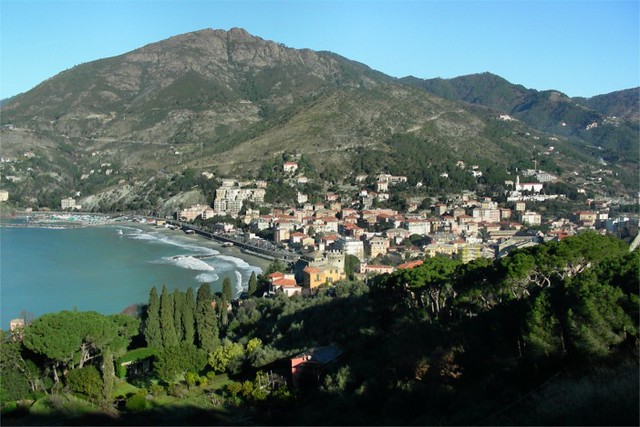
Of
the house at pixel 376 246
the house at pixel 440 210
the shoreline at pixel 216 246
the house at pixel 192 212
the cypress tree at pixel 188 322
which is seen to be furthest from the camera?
the house at pixel 192 212

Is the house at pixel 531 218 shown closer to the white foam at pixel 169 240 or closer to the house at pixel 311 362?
the white foam at pixel 169 240

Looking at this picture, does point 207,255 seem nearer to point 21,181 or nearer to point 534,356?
point 534,356

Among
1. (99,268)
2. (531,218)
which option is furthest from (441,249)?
(99,268)

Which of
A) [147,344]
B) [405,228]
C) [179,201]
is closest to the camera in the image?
[147,344]

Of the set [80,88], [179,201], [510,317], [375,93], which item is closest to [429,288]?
[510,317]

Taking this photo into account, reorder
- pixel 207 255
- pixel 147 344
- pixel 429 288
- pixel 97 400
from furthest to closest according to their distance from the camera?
1. pixel 207 255
2. pixel 147 344
3. pixel 429 288
4. pixel 97 400

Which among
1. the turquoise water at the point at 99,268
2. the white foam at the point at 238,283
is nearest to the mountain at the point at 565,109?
the turquoise water at the point at 99,268
